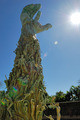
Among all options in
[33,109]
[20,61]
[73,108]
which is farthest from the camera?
[73,108]

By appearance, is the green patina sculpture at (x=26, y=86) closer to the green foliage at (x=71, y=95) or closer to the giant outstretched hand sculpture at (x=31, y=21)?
the giant outstretched hand sculpture at (x=31, y=21)

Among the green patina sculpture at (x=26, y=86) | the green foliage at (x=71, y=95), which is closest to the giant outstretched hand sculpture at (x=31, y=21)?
the green patina sculpture at (x=26, y=86)

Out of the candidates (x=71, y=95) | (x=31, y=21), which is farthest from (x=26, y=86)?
(x=71, y=95)

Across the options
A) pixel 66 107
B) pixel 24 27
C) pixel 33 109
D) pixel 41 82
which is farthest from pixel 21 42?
pixel 66 107

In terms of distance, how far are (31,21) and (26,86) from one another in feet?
11.0

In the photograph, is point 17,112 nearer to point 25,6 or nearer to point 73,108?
point 73,108

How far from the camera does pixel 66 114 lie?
6117 millimetres

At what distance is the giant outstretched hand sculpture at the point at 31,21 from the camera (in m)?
4.96

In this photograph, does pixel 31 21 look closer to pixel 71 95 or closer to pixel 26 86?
pixel 26 86

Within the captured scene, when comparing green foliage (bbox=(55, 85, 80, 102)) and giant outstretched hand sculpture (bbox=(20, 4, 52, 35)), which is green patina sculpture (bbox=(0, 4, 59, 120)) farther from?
green foliage (bbox=(55, 85, 80, 102))

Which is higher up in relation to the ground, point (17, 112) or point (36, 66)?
point (36, 66)

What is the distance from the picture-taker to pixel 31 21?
5180 mm

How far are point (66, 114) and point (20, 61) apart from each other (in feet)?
15.0

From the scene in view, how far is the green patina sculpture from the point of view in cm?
316
